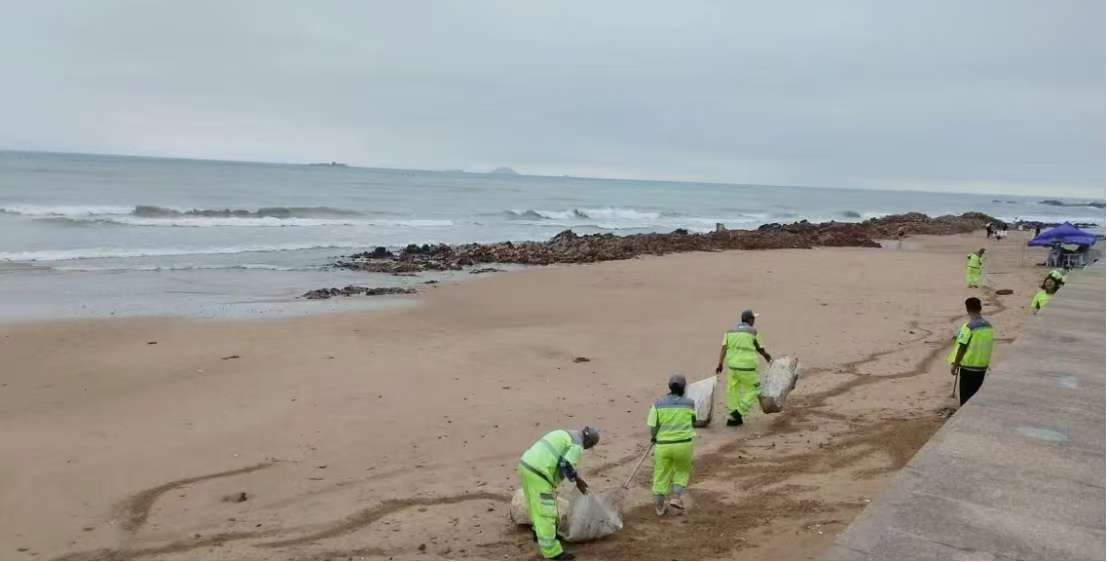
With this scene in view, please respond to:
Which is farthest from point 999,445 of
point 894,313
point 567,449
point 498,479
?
point 894,313

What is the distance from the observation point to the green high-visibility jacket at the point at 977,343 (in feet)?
29.0

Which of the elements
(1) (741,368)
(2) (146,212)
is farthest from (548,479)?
(2) (146,212)

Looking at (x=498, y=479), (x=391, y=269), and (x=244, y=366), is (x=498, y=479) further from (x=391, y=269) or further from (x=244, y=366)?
(x=391, y=269)

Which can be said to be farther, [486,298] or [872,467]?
[486,298]

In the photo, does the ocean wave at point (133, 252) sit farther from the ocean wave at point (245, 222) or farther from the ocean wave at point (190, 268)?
the ocean wave at point (245, 222)

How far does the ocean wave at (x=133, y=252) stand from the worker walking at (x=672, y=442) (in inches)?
1000

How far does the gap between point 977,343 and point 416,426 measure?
6.22 metres

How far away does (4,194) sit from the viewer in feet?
174

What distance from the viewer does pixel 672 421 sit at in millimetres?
6961

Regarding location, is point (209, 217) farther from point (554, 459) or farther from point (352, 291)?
point (554, 459)

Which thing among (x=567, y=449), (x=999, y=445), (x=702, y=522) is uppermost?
(x=999, y=445)

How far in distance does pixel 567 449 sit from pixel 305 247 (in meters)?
28.8

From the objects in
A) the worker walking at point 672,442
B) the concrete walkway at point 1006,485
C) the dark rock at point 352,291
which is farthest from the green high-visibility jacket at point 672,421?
the dark rock at point 352,291

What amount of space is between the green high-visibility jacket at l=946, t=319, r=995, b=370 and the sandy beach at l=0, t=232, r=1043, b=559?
81 centimetres
